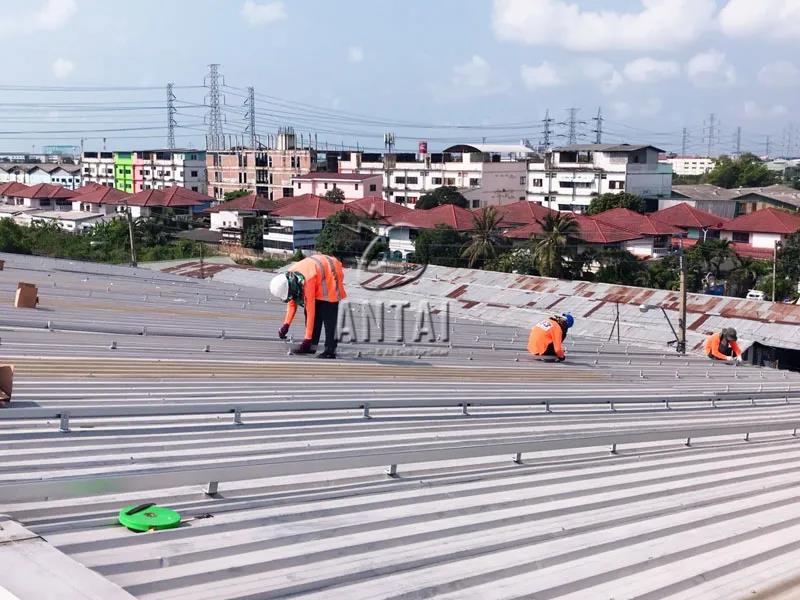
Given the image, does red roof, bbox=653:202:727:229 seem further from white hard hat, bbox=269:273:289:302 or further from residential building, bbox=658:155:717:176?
residential building, bbox=658:155:717:176

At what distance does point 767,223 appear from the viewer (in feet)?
127

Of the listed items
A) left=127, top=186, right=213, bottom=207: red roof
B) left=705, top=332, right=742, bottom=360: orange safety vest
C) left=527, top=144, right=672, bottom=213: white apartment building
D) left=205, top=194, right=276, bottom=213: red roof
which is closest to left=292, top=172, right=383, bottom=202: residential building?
left=127, top=186, right=213, bottom=207: red roof

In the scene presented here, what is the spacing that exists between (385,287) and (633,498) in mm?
17213

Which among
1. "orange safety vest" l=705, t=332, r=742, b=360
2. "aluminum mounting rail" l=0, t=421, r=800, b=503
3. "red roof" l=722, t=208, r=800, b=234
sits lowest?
"orange safety vest" l=705, t=332, r=742, b=360

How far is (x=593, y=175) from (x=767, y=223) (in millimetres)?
11204

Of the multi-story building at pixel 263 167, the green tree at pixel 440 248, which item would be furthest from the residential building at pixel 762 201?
the green tree at pixel 440 248

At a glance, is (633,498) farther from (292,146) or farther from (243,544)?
(292,146)

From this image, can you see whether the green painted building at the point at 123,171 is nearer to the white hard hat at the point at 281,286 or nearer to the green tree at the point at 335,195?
the green tree at the point at 335,195

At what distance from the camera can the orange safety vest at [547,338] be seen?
1077 centimetres

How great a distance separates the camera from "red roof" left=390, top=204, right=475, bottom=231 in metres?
34.8

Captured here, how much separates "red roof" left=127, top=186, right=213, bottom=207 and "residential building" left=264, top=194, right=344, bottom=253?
9454 millimetres

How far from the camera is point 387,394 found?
6.79m

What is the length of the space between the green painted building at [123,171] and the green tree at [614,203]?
3902 cm

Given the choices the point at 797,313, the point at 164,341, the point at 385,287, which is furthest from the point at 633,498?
the point at 385,287
